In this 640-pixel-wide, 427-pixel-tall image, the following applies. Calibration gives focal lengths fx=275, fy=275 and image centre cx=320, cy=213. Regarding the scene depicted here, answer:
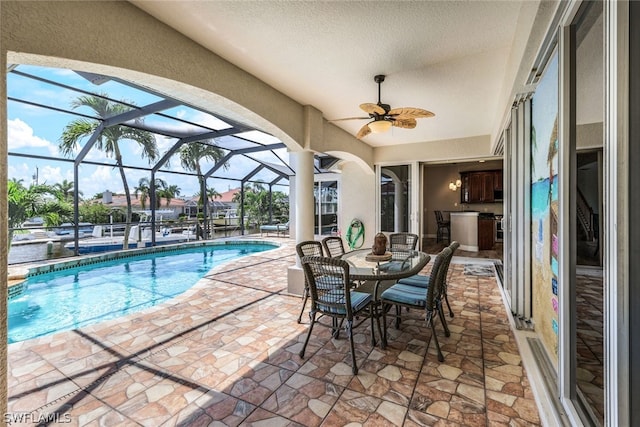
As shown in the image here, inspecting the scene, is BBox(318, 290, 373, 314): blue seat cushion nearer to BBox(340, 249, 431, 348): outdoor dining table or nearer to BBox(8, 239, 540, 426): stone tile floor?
BBox(340, 249, 431, 348): outdoor dining table

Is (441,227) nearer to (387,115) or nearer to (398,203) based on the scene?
(398,203)

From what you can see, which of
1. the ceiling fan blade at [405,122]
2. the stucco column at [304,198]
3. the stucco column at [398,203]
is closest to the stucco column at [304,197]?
the stucco column at [304,198]

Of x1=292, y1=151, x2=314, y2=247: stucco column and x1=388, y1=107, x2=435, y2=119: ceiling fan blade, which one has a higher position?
x1=388, y1=107, x2=435, y2=119: ceiling fan blade

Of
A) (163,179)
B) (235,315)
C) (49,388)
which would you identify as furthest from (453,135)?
(163,179)

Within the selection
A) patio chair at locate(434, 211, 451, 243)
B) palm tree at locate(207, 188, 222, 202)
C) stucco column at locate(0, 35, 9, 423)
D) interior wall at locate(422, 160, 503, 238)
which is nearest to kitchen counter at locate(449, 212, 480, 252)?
patio chair at locate(434, 211, 451, 243)

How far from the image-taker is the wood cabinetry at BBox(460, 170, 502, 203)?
30.2ft

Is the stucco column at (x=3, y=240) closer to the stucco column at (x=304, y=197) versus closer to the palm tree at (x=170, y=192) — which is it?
the stucco column at (x=304, y=197)

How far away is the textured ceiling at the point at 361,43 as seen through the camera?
214 centimetres

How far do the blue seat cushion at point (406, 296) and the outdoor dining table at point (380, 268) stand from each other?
0.12 meters

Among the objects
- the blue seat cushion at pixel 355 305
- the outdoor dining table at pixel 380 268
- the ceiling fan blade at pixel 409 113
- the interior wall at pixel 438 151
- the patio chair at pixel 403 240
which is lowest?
the blue seat cushion at pixel 355 305

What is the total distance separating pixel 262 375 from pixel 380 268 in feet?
4.85

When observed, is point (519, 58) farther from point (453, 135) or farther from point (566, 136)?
point (453, 135)

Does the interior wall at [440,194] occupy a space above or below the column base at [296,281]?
above

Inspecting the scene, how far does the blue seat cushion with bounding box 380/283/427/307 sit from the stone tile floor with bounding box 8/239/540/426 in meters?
0.45
